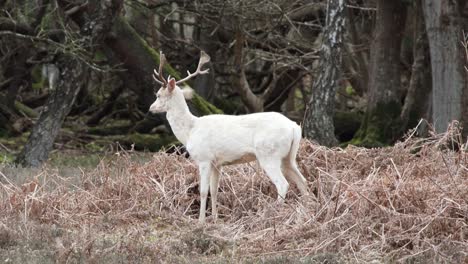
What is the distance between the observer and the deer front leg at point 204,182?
10.3 metres

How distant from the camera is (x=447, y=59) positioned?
16172 mm

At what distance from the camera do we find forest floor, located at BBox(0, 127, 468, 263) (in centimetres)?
822

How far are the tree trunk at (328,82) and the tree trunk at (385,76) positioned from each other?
2616mm

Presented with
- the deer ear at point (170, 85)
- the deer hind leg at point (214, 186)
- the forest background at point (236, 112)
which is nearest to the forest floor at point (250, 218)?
the forest background at point (236, 112)

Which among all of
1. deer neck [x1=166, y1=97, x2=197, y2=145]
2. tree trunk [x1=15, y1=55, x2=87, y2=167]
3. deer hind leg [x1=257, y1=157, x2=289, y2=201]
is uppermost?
deer neck [x1=166, y1=97, x2=197, y2=145]

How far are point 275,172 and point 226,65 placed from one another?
48.1ft

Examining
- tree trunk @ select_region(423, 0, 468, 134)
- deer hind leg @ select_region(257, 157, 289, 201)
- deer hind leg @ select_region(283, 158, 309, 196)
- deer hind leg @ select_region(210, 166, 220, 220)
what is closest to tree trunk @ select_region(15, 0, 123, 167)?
tree trunk @ select_region(423, 0, 468, 134)

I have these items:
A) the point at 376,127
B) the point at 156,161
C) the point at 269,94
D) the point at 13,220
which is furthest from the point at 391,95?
the point at 13,220

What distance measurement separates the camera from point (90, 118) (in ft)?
82.7

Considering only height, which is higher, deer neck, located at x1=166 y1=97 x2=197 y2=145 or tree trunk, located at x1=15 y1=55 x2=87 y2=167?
deer neck, located at x1=166 y1=97 x2=197 y2=145

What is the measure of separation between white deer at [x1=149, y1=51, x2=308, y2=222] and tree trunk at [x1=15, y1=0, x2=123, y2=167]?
257 inches

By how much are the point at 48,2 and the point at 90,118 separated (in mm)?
7023

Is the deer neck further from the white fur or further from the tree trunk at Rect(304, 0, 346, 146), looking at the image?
the tree trunk at Rect(304, 0, 346, 146)

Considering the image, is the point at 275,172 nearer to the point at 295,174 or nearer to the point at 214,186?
the point at 295,174
